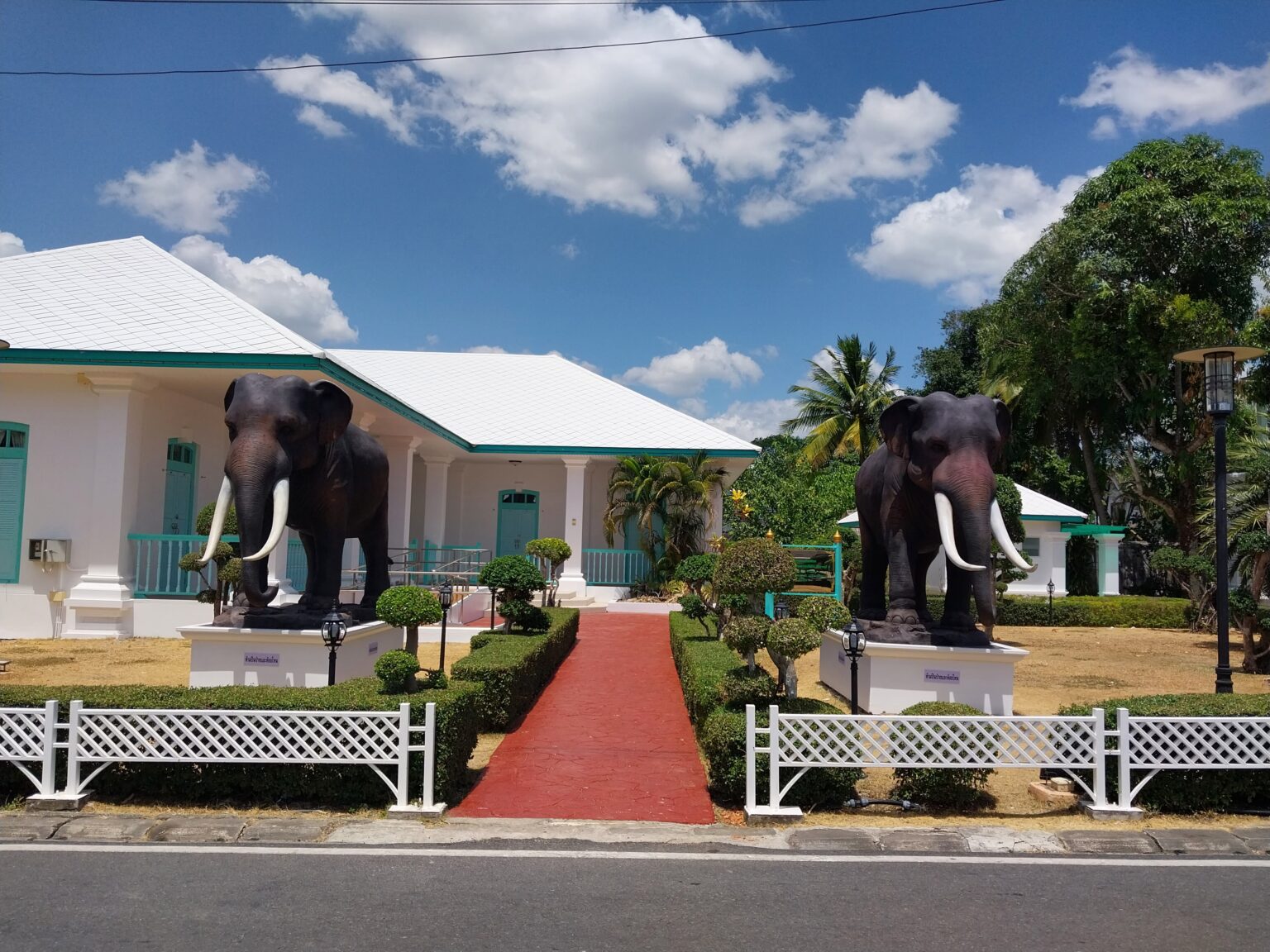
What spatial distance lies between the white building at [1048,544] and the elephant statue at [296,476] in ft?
56.8

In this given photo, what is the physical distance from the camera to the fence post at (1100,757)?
6.13 meters

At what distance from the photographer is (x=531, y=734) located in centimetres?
873

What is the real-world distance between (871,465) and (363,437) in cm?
579

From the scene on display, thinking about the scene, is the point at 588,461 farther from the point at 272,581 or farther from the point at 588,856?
the point at 588,856

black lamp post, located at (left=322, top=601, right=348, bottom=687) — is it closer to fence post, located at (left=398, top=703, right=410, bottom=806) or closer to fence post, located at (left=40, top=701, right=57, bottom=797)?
fence post, located at (left=398, top=703, right=410, bottom=806)

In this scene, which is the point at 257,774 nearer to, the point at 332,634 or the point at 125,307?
the point at 332,634

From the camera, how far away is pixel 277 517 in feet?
27.1

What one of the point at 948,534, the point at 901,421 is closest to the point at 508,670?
the point at 948,534

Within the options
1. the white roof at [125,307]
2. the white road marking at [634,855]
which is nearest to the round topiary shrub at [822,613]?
the white road marking at [634,855]

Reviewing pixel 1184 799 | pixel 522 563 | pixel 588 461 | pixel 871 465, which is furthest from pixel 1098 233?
pixel 1184 799

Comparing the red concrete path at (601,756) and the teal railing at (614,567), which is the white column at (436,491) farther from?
the red concrete path at (601,756)

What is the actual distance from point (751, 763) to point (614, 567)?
15.7 meters

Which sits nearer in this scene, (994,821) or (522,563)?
(994,821)

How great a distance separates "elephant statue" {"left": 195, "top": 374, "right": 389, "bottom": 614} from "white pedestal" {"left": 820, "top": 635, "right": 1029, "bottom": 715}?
216 inches
